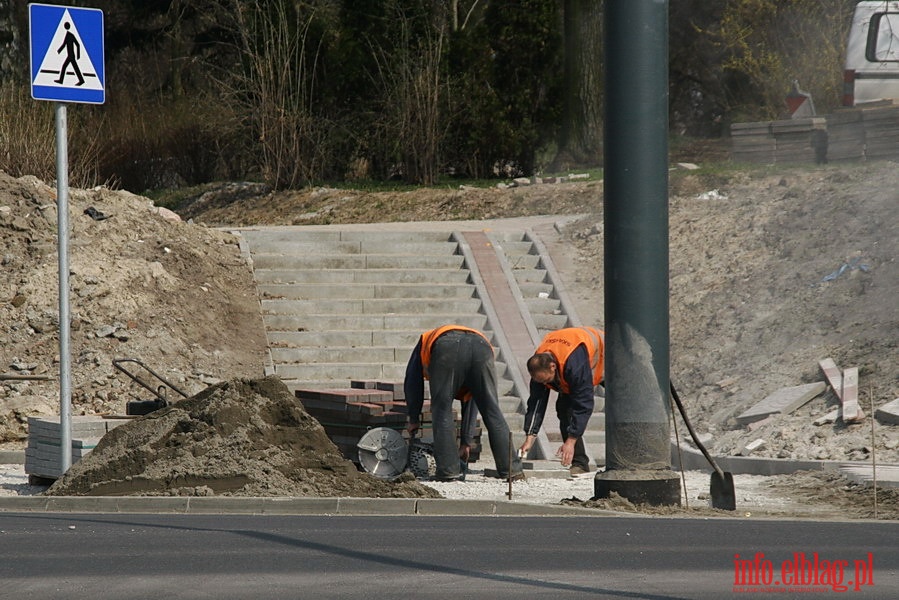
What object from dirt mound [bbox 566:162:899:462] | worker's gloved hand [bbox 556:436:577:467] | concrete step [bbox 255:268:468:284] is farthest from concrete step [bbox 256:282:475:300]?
worker's gloved hand [bbox 556:436:577:467]

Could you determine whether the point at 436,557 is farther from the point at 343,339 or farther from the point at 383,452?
the point at 343,339

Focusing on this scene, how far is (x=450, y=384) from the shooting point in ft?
38.0

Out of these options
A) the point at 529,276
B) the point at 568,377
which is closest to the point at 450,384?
the point at 568,377

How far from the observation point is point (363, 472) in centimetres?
1116

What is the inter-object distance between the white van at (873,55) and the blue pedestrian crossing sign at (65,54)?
49.3 ft

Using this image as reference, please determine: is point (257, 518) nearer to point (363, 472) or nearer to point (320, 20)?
point (363, 472)

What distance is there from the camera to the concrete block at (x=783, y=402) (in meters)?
13.8

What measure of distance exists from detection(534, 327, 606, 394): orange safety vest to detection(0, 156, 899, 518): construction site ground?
3.38ft

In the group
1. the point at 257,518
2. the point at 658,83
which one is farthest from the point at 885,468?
the point at 257,518

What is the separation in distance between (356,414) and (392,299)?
5.06 m

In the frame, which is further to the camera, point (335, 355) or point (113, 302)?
point (113, 302)

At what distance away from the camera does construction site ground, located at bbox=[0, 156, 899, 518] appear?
14203mm

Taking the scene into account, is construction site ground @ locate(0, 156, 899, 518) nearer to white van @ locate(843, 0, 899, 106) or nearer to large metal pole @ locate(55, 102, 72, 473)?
large metal pole @ locate(55, 102, 72, 473)

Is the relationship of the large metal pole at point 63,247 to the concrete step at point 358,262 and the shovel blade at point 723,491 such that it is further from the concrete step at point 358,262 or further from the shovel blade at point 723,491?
the concrete step at point 358,262
